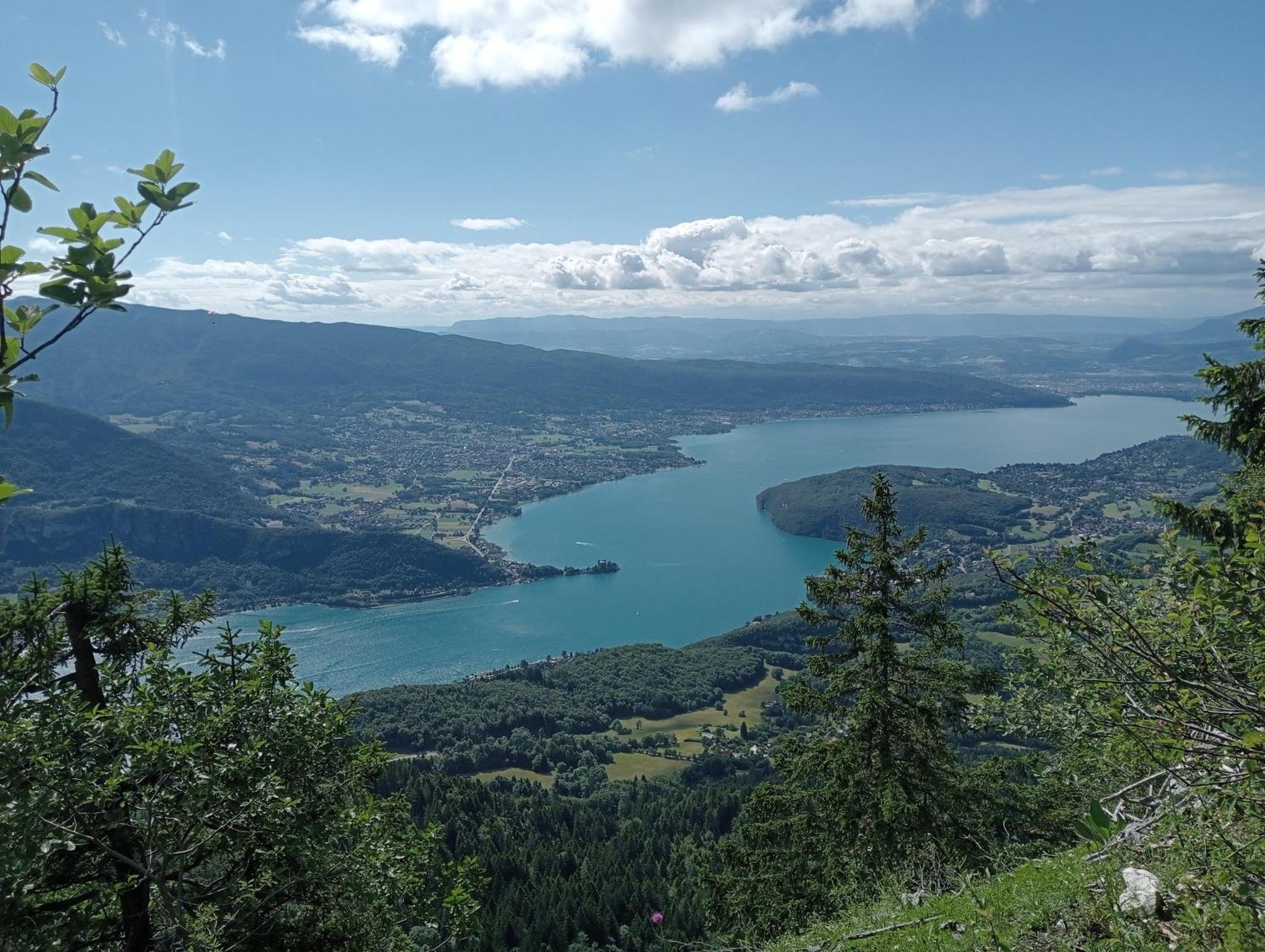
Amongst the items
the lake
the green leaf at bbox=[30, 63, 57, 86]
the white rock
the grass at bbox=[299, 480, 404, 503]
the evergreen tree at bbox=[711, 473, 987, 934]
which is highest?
the green leaf at bbox=[30, 63, 57, 86]

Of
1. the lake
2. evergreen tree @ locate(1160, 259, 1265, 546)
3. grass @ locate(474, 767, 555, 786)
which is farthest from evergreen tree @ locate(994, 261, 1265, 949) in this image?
grass @ locate(474, 767, 555, 786)

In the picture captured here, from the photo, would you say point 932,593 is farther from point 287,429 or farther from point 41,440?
point 287,429

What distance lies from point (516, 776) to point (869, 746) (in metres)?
38.8

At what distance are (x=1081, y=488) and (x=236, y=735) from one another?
113 metres

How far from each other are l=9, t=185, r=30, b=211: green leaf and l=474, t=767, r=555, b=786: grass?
143 feet

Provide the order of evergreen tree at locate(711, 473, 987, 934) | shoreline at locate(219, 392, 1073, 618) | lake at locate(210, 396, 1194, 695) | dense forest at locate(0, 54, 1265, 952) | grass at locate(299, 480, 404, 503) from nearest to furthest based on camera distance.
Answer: dense forest at locate(0, 54, 1265, 952), evergreen tree at locate(711, 473, 987, 934), lake at locate(210, 396, 1194, 695), shoreline at locate(219, 392, 1073, 618), grass at locate(299, 480, 404, 503)

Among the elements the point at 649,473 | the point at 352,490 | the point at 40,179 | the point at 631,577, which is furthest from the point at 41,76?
the point at 649,473

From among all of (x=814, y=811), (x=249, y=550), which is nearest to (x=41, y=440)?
(x=249, y=550)

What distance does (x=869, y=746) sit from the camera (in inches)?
314

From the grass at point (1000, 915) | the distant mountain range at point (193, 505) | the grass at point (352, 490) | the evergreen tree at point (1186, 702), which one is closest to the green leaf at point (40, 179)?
the evergreen tree at point (1186, 702)

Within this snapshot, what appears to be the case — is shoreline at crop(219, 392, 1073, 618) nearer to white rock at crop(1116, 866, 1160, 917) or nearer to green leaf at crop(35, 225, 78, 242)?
white rock at crop(1116, 866, 1160, 917)

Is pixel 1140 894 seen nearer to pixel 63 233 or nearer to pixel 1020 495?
pixel 63 233

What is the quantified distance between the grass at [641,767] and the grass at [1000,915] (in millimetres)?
39670

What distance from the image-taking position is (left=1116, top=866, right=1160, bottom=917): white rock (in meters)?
2.91
